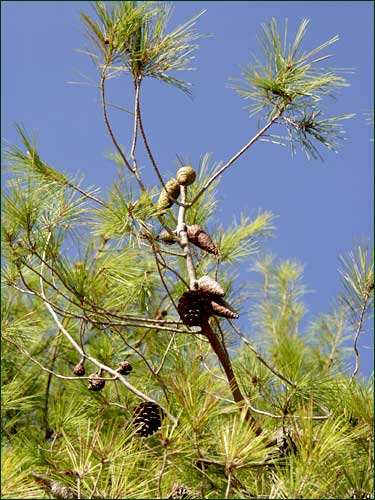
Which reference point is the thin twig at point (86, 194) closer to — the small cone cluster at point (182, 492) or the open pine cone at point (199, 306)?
the open pine cone at point (199, 306)

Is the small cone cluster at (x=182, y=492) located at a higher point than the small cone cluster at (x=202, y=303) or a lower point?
lower

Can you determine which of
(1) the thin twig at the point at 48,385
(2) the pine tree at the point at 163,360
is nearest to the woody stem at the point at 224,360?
(2) the pine tree at the point at 163,360

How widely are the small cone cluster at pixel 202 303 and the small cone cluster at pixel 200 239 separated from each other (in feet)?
0.27

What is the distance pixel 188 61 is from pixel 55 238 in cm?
29

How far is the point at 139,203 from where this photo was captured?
104 cm

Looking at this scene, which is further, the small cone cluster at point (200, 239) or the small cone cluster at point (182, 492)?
the small cone cluster at point (200, 239)

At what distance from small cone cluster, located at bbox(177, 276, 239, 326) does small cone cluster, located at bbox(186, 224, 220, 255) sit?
8 centimetres

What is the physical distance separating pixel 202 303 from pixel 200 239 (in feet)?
0.36

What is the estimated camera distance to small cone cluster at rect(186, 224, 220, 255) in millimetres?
1055

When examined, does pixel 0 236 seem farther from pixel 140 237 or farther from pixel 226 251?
pixel 226 251

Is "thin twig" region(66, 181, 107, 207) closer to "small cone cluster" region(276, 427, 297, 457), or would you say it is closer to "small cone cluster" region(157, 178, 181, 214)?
"small cone cluster" region(157, 178, 181, 214)

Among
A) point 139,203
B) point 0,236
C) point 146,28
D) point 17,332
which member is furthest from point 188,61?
point 17,332

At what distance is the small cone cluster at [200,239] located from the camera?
1.05m

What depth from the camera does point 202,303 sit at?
978mm
